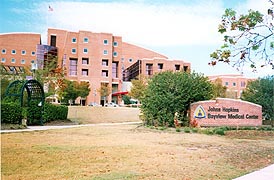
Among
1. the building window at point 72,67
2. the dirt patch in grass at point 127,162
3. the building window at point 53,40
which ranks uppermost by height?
the building window at point 53,40

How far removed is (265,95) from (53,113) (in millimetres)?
14713

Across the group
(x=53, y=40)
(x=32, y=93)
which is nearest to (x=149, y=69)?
(x=53, y=40)

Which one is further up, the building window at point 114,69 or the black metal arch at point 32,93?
the building window at point 114,69

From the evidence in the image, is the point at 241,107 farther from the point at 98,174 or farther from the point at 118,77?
the point at 118,77

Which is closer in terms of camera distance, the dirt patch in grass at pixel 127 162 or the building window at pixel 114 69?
the dirt patch in grass at pixel 127 162

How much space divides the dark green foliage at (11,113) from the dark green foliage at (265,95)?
51.8 ft

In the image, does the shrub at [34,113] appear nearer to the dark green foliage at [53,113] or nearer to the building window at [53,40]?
the dark green foliage at [53,113]

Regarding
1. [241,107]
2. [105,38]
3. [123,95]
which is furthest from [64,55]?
[241,107]

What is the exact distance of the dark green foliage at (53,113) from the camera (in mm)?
19859

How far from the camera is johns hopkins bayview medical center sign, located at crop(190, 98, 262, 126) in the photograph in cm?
1895

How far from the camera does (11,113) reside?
16.6m

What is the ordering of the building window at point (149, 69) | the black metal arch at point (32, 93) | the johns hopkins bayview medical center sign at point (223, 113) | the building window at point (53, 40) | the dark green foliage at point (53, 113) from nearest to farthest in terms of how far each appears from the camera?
the black metal arch at point (32, 93) < the johns hopkins bayview medical center sign at point (223, 113) < the dark green foliage at point (53, 113) < the building window at point (53, 40) < the building window at point (149, 69)

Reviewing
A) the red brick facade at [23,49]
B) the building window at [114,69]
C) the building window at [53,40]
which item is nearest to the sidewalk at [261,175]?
the red brick facade at [23,49]

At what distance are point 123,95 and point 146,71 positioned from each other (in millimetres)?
10603
